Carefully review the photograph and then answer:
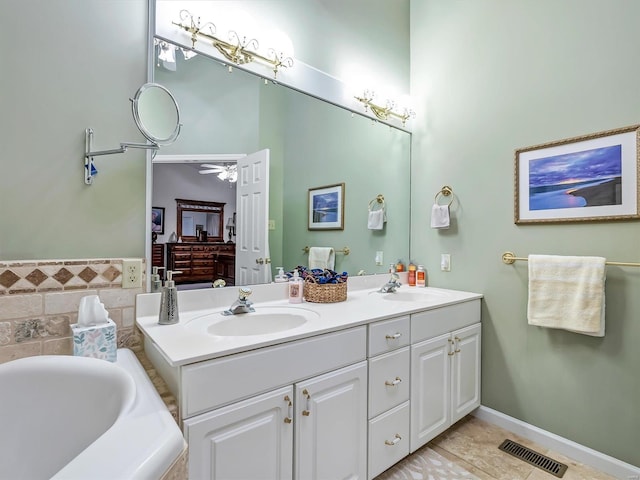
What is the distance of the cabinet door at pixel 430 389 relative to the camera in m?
1.66

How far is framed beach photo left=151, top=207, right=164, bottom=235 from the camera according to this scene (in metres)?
1.42

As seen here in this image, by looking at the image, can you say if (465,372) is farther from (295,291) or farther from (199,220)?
(199,220)

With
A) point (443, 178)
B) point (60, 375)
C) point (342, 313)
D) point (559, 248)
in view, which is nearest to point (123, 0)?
point (60, 375)

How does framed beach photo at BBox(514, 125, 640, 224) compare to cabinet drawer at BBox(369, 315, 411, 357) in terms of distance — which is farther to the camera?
framed beach photo at BBox(514, 125, 640, 224)

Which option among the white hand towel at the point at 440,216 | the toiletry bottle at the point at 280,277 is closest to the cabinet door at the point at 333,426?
the toiletry bottle at the point at 280,277

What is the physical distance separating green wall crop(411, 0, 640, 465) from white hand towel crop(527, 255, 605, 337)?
0.10 m

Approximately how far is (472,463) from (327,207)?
162 cm

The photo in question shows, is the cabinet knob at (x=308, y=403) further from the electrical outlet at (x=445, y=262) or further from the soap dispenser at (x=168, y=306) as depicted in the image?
the electrical outlet at (x=445, y=262)

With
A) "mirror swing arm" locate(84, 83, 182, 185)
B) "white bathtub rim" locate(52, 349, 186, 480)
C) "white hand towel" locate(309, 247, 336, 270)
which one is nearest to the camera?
"white bathtub rim" locate(52, 349, 186, 480)

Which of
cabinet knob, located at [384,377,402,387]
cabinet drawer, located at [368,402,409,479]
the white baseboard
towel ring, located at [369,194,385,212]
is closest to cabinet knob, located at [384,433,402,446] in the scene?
cabinet drawer, located at [368,402,409,479]

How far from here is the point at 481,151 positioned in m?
2.15

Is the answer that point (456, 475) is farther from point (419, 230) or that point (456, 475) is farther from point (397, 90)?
point (397, 90)

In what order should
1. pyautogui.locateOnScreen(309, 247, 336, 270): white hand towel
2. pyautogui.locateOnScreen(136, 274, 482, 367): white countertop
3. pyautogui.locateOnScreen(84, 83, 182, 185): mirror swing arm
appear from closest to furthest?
1. pyautogui.locateOnScreen(136, 274, 482, 367): white countertop
2. pyautogui.locateOnScreen(84, 83, 182, 185): mirror swing arm
3. pyautogui.locateOnScreen(309, 247, 336, 270): white hand towel

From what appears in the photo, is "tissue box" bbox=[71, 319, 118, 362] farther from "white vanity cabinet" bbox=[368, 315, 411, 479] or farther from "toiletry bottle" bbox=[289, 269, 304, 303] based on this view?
"white vanity cabinet" bbox=[368, 315, 411, 479]
